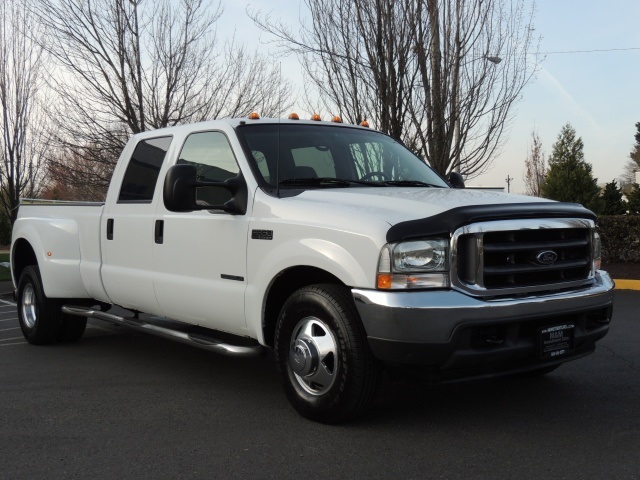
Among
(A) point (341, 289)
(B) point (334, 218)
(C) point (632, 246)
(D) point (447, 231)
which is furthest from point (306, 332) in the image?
(C) point (632, 246)

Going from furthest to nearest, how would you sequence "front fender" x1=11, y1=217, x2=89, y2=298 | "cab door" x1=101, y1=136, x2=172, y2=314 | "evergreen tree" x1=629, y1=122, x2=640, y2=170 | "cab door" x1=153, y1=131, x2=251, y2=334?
"evergreen tree" x1=629, y1=122, x2=640, y2=170 → "front fender" x1=11, y1=217, x2=89, y2=298 → "cab door" x1=101, y1=136, x2=172, y2=314 → "cab door" x1=153, y1=131, x2=251, y2=334

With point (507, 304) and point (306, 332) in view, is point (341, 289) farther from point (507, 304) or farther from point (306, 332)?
point (507, 304)

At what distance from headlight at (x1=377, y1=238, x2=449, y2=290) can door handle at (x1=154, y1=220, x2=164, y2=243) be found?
2.24m

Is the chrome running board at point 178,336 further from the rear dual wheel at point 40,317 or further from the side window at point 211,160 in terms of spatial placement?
the side window at point 211,160

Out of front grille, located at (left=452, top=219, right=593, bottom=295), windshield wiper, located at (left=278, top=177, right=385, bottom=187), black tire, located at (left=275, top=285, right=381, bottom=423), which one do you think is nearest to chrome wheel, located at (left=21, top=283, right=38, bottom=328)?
windshield wiper, located at (left=278, top=177, right=385, bottom=187)

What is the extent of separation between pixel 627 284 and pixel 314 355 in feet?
30.1

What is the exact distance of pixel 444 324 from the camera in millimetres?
4031

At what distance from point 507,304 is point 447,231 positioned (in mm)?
522

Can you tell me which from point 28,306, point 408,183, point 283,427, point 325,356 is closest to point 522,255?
point 325,356

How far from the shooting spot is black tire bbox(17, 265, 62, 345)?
741 cm

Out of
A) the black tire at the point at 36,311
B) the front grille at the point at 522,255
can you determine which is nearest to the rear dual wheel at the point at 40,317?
the black tire at the point at 36,311

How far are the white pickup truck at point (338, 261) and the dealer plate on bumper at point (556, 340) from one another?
0.04 ft

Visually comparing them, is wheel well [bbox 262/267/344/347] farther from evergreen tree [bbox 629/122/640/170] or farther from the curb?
evergreen tree [bbox 629/122/640/170]

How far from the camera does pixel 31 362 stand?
6.78 m
